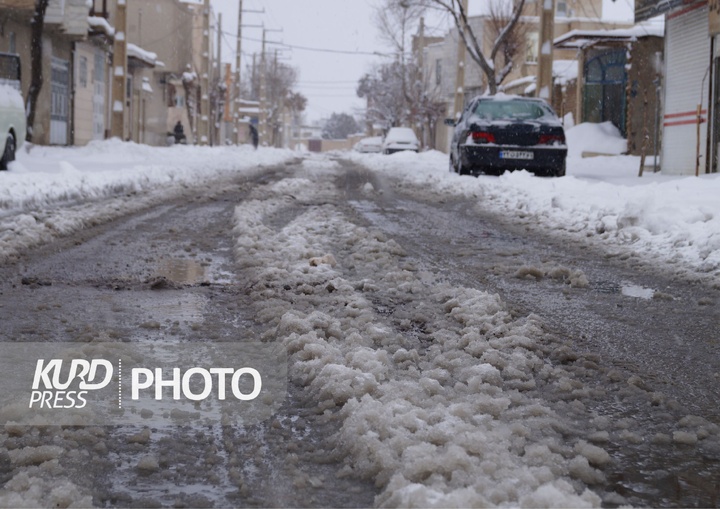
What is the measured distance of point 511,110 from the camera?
16.4m

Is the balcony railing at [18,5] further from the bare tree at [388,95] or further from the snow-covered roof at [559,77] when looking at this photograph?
the bare tree at [388,95]

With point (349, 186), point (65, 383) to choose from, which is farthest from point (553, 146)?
point (65, 383)

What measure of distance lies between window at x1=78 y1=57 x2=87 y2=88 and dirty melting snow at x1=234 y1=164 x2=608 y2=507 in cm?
2944

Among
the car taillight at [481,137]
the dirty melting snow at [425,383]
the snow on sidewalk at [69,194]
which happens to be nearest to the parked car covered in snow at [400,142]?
the snow on sidewalk at [69,194]

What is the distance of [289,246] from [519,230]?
308 cm

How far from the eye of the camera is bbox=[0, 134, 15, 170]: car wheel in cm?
1473

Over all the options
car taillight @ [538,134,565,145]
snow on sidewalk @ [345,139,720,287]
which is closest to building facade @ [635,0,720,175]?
car taillight @ [538,134,565,145]

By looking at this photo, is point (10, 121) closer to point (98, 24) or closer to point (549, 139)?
point (549, 139)

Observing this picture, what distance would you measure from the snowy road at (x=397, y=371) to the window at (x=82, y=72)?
27919mm

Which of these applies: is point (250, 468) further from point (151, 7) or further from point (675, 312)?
point (151, 7)

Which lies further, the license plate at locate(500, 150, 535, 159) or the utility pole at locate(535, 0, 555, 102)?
the utility pole at locate(535, 0, 555, 102)

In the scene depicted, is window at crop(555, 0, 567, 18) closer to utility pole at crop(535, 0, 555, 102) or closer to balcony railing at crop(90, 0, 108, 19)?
balcony railing at crop(90, 0, 108, 19)

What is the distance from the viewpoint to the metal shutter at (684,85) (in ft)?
59.0

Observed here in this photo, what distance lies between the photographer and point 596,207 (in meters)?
9.39
